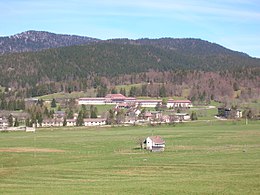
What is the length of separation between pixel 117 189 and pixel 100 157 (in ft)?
83.2

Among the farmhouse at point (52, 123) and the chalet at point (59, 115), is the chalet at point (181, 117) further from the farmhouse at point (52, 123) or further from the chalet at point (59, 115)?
the farmhouse at point (52, 123)

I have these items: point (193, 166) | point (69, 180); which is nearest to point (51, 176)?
point (69, 180)

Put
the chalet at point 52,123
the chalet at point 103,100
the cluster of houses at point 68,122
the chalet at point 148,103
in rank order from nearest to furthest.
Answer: the chalet at point 52,123
the cluster of houses at point 68,122
the chalet at point 148,103
the chalet at point 103,100

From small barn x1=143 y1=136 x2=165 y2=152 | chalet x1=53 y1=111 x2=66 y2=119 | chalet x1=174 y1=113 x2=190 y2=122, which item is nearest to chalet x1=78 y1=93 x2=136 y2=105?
chalet x1=53 y1=111 x2=66 y2=119

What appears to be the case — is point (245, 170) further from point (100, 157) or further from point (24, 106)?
point (24, 106)

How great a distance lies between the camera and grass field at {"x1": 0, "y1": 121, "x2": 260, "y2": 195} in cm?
3925

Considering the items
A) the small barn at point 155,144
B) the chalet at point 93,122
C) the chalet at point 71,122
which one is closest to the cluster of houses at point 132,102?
the chalet at point 93,122

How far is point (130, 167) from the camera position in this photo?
53.0m

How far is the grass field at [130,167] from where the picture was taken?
39250 mm

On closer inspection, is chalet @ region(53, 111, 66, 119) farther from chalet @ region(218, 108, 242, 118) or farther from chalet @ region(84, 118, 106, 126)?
chalet @ region(218, 108, 242, 118)

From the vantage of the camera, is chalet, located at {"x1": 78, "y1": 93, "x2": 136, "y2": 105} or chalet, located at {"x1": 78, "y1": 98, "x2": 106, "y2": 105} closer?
chalet, located at {"x1": 78, "y1": 98, "x2": 106, "y2": 105}

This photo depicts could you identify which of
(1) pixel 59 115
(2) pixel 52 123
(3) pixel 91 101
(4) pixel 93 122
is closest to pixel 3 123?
(2) pixel 52 123

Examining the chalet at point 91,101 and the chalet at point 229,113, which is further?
the chalet at point 91,101

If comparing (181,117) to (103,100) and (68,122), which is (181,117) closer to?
(68,122)
